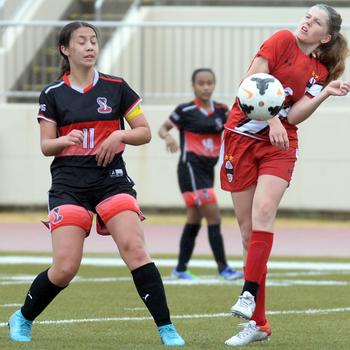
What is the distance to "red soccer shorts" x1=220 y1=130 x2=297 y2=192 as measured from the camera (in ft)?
26.5

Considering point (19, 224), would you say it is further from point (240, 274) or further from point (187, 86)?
point (240, 274)

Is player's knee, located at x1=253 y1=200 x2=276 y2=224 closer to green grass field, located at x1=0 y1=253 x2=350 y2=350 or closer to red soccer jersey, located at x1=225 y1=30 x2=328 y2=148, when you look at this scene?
red soccer jersey, located at x1=225 y1=30 x2=328 y2=148

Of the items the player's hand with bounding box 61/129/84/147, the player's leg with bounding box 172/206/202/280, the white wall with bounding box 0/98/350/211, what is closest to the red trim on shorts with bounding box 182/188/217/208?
the player's leg with bounding box 172/206/202/280

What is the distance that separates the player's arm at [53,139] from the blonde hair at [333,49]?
1762mm

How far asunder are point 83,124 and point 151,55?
13276 millimetres

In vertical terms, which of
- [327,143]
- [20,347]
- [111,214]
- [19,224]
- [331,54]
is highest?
[331,54]

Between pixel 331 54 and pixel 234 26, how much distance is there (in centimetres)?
1225

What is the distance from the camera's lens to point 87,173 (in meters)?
7.81

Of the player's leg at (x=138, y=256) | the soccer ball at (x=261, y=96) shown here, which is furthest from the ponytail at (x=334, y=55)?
the player's leg at (x=138, y=256)

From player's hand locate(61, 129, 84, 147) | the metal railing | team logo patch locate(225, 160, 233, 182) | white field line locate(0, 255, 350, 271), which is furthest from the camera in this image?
the metal railing

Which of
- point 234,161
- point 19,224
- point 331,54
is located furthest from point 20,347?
point 19,224

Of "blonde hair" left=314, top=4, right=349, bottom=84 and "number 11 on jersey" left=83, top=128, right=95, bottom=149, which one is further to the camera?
"blonde hair" left=314, top=4, right=349, bottom=84

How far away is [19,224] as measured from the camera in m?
19.7

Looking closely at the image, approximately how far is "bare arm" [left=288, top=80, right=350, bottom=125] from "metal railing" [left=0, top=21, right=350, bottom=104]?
12265 millimetres
